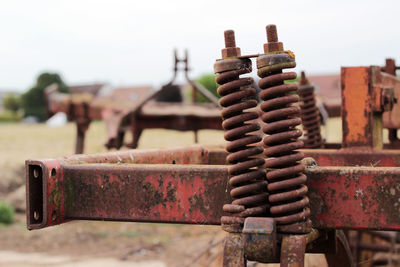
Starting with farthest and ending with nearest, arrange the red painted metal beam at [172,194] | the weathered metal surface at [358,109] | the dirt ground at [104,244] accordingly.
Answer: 1. the dirt ground at [104,244]
2. the weathered metal surface at [358,109]
3. the red painted metal beam at [172,194]

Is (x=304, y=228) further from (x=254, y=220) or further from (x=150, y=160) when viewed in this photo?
(x=150, y=160)

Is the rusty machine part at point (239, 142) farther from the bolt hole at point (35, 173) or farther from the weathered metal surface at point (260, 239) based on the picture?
the bolt hole at point (35, 173)

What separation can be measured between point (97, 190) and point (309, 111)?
7.34ft

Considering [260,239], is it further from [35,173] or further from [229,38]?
[35,173]

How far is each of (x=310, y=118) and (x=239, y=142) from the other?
7.14 feet

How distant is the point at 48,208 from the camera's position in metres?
1.85

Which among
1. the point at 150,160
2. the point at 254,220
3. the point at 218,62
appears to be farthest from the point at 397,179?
the point at 150,160

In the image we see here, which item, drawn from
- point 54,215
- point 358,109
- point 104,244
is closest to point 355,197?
point 54,215

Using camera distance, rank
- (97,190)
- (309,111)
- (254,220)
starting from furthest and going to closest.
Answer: (309,111) → (97,190) → (254,220)

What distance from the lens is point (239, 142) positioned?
178 centimetres

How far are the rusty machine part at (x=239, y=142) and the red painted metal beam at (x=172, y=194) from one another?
0.10 meters

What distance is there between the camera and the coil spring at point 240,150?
5.63 feet

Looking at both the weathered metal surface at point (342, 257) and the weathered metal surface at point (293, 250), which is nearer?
the weathered metal surface at point (293, 250)

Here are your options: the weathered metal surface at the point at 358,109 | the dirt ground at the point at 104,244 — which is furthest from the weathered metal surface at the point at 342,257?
the dirt ground at the point at 104,244
